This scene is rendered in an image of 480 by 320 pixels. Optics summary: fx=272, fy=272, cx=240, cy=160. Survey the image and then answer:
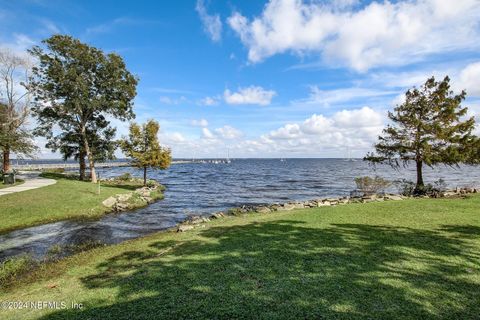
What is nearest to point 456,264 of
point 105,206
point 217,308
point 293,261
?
point 293,261

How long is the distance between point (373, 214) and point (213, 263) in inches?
371

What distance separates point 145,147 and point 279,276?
27197mm

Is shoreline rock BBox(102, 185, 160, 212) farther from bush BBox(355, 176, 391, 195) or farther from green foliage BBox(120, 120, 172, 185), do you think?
bush BBox(355, 176, 391, 195)

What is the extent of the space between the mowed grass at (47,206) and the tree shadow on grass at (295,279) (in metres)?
9.67

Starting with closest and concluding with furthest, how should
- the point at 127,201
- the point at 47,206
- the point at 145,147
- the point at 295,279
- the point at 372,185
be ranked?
the point at 295,279 < the point at 47,206 < the point at 127,201 < the point at 372,185 < the point at 145,147

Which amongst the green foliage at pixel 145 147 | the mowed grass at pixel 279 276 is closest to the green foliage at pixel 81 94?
the green foliage at pixel 145 147

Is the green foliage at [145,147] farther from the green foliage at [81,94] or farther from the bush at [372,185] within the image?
the bush at [372,185]

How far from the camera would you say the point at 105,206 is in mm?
19547

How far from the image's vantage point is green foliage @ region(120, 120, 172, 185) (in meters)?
29.7

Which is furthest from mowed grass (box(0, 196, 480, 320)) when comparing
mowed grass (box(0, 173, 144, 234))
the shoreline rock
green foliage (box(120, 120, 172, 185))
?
green foliage (box(120, 120, 172, 185))

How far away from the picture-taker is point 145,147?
101ft

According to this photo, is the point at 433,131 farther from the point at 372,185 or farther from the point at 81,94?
the point at 81,94

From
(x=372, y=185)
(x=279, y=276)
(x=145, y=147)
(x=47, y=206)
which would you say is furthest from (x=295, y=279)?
(x=145, y=147)

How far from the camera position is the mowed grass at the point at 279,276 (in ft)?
16.7
